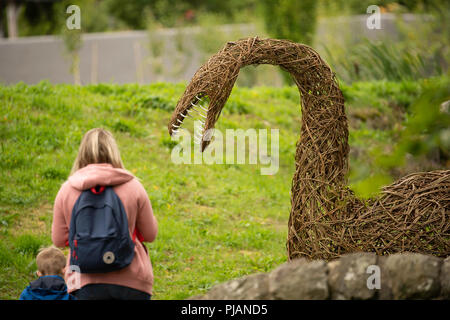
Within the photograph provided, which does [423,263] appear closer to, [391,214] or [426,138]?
[391,214]

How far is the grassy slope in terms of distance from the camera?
5680mm

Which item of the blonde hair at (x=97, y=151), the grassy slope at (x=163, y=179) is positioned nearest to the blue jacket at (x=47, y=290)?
the blonde hair at (x=97, y=151)

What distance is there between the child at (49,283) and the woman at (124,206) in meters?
0.07

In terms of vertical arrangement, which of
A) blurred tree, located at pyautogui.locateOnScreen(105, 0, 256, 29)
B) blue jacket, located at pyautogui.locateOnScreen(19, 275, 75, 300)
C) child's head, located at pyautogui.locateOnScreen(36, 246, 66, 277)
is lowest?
blue jacket, located at pyautogui.locateOnScreen(19, 275, 75, 300)

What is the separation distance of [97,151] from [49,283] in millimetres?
871

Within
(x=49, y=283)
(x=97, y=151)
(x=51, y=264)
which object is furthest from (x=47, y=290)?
(x=97, y=151)

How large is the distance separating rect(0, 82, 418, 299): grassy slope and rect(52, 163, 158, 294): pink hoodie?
1.65m

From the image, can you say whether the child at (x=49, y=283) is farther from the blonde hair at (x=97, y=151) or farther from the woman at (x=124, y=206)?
the blonde hair at (x=97, y=151)

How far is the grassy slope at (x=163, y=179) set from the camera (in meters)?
5.68

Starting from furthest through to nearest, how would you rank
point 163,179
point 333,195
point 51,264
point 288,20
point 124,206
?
point 288,20, point 163,179, point 333,195, point 51,264, point 124,206

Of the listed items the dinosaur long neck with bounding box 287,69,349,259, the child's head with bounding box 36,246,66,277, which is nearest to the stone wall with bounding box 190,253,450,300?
the dinosaur long neck with bounding box 287,69,349,259

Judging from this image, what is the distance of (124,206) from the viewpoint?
3.30 m

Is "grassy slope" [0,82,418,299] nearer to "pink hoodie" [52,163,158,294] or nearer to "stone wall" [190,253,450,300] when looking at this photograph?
"pink hoodie" [52,163,158,294]

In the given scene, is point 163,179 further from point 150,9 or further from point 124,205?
point 150,9
